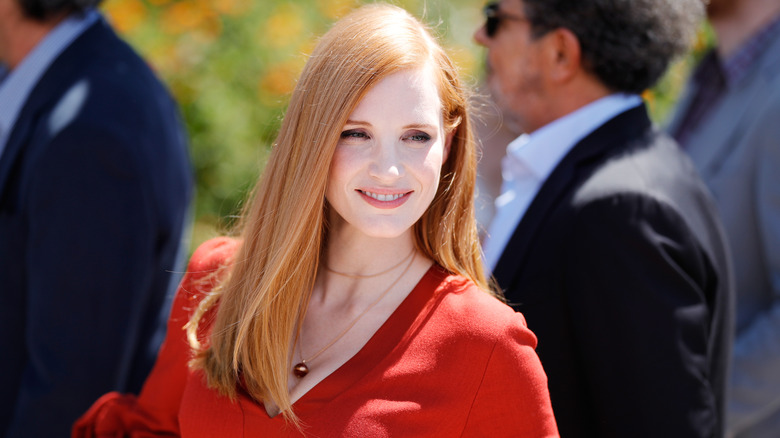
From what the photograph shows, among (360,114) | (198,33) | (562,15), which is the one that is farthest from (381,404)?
(198,33)

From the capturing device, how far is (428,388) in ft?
4.86

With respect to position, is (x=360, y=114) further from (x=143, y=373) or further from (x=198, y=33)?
(x=198, y=33)

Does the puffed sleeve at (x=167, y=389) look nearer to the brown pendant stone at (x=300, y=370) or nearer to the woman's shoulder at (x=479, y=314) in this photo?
the brown pendant stone at (x=300, y=370)

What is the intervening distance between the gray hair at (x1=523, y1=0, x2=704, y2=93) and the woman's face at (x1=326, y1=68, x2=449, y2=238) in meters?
0.92

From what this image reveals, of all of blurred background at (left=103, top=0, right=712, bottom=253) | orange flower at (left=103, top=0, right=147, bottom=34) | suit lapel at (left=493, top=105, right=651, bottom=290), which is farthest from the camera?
orange flower at (left=103, top=0, right=147, bottom=34)

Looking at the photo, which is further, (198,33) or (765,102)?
(198,33)

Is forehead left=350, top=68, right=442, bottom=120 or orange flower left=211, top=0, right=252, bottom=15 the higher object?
forehead left=350, top=68, right=442, bottom=120

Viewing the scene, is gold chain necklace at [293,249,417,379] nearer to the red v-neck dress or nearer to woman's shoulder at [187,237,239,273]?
the red v-neck dress

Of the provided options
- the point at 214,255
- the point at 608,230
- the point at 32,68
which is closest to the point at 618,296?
the point at 608,230

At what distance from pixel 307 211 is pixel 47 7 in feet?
4.87

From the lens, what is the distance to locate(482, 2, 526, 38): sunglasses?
7.96 ft

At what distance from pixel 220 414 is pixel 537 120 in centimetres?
135

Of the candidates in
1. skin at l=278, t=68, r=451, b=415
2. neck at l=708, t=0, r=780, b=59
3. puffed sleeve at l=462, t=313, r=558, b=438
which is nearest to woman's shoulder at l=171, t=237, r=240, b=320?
skin at l=278, t=68, r=451, b=415

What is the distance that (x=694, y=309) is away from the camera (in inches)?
77.5
